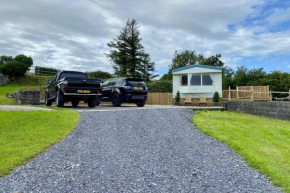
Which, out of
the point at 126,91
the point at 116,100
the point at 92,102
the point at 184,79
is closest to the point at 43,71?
the point at 184,79

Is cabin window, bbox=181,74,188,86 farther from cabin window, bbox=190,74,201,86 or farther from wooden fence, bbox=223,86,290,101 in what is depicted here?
wooden fence, bbox=223,86,290,101

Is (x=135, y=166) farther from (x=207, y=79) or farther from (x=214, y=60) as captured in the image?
(x=214, y=60)

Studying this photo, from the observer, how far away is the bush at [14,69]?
30453 mm

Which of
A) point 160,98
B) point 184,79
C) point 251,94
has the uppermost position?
point 184,79

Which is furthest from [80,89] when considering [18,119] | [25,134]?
[25,134]

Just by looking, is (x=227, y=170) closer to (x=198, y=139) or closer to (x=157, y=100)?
(x=198, y=139)

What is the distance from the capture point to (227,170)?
15.4ft

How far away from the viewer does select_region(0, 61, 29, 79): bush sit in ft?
99.9

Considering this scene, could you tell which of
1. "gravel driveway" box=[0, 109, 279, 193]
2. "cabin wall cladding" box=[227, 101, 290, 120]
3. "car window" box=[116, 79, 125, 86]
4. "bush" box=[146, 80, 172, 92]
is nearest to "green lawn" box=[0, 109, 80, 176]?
"gravel driveway" box=[0, 109, 279, 193]

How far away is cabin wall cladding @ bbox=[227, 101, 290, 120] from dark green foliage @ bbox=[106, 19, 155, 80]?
18482 millimetres

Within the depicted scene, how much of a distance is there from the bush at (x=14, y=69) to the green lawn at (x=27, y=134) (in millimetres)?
23778

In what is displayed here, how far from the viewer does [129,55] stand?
123 feet

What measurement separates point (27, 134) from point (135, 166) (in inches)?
136

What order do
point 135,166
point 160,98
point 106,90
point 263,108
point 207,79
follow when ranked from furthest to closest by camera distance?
point 160,98 < point 207,79 < point 263,108 < point 106,90 < point 135,166
